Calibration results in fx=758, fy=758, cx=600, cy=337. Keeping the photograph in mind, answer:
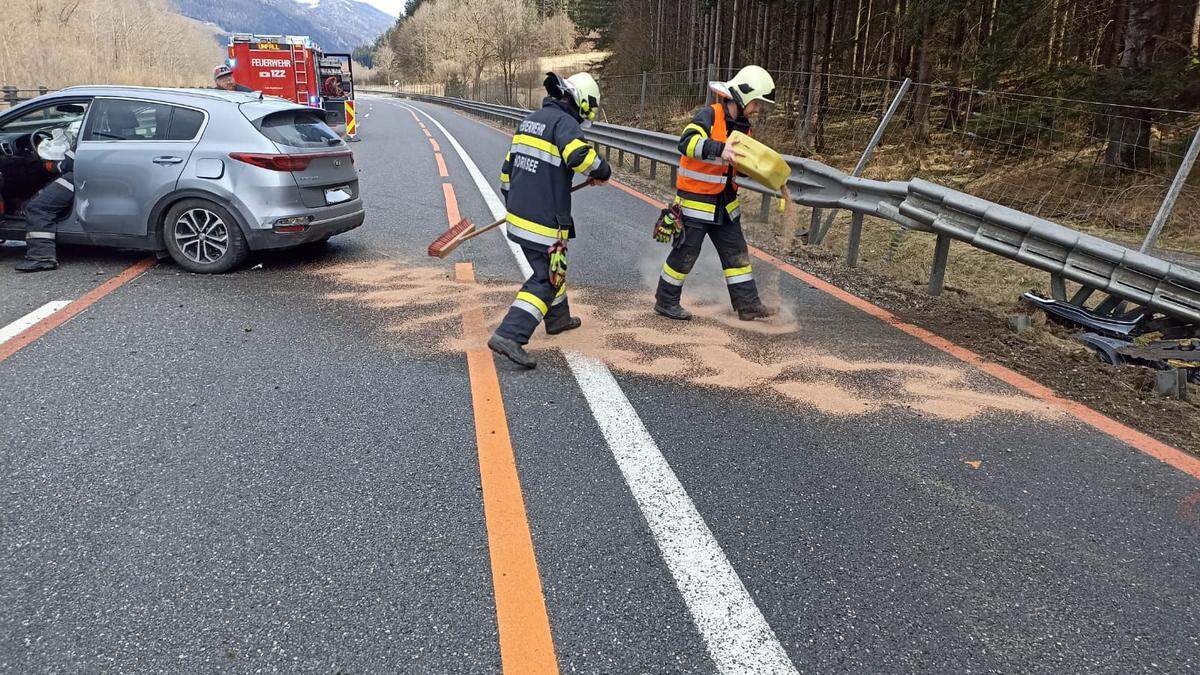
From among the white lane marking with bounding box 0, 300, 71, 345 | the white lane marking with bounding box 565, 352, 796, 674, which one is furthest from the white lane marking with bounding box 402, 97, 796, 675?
the white lane marking with bounding box 0, 300, 71, 345

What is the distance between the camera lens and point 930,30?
47.9 feet

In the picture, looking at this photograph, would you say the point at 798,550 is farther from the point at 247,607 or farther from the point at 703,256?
the point at 703,256

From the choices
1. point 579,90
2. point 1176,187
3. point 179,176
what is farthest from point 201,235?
point 1176,187

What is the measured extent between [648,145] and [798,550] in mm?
10273

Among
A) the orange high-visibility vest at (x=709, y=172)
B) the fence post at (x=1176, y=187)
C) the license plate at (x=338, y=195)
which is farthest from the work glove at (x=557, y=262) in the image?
the fence post at (x=1176, y=187)

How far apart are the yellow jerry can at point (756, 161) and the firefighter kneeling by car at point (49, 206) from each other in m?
5.32

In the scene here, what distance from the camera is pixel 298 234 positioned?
6.37 meters

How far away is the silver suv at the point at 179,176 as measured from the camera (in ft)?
20.1

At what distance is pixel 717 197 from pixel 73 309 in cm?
454

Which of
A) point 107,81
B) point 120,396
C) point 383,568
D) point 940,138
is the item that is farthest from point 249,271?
point 107,81

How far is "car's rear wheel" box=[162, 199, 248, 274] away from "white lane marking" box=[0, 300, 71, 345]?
1.02m

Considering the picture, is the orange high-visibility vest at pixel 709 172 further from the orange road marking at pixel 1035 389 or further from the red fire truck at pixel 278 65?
the red fire truck at pixel 278 65

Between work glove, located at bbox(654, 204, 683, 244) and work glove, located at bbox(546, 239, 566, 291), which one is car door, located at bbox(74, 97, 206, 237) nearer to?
work glove, located at bbox(546, 239, 566, 291)

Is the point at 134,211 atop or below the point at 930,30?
below
